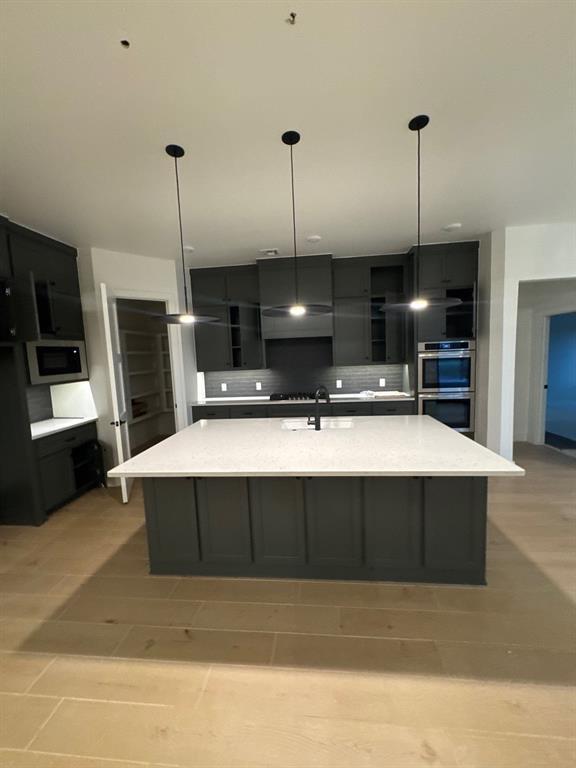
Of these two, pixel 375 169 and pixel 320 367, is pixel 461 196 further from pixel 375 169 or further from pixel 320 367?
pixel 320 367

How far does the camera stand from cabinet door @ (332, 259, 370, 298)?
4379mm

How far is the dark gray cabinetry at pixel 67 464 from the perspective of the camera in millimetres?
3238

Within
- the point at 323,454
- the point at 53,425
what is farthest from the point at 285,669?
the point at 53,425

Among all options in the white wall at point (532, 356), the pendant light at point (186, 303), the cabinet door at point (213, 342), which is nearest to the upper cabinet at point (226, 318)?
the cabinet door at point (213, 342)

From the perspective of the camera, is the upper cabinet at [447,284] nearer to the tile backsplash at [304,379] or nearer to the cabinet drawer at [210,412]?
the tile backsplash at [304,379]

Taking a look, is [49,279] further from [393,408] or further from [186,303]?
[393,408]

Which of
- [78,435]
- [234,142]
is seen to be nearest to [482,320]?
[234,142]

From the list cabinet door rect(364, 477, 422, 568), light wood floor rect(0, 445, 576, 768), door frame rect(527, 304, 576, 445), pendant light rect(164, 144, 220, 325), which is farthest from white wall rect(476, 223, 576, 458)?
pendant light rect(164, 144, 220, 325)

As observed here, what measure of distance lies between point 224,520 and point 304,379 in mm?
2789

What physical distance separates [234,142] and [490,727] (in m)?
3.12

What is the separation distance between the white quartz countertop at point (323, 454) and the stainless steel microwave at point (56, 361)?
5.30 feet

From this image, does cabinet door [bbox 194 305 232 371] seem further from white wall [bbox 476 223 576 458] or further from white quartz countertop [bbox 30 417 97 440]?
white wall [bbox 476 223 576 458]

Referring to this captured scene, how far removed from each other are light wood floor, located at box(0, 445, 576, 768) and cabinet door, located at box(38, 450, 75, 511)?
2.73ft

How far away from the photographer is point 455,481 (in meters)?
2.05
